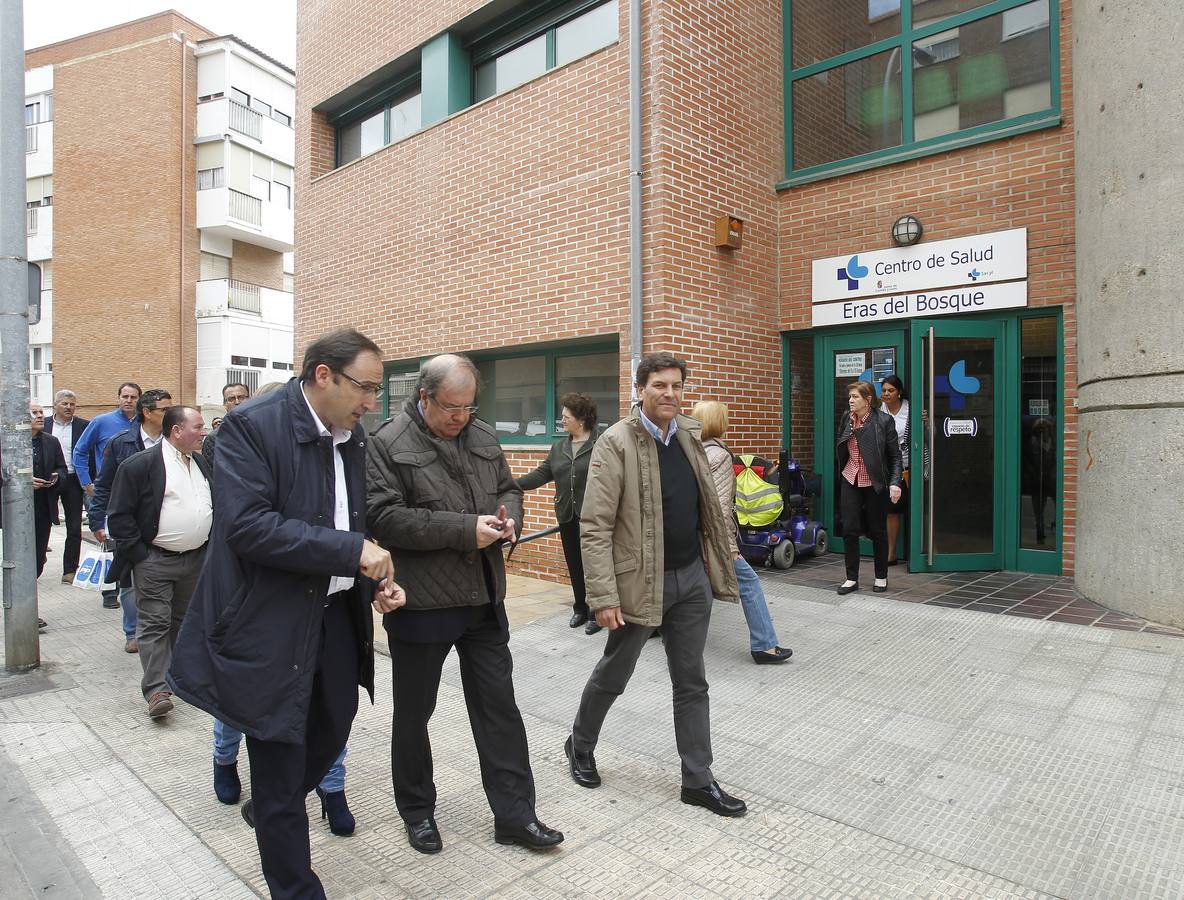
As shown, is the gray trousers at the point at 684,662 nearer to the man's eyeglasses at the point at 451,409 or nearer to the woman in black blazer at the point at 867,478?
the man's eyeglasses at the point at 451,409

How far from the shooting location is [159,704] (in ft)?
14.6

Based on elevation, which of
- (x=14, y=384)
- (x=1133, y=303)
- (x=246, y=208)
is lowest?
(x=14, y=384)

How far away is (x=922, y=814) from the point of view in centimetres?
329

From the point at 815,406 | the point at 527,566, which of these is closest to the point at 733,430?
the point at 815,406

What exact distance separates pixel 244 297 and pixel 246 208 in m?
3.27

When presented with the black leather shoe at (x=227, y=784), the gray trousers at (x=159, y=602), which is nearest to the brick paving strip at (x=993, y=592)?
the gray trousers at (x=159, y=602)

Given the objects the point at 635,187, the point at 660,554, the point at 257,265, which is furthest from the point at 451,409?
the point at 257,265

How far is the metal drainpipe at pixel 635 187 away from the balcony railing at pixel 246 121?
88.2 ft

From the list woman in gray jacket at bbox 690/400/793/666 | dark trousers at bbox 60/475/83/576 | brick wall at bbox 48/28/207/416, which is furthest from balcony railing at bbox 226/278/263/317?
woman in gray jacket at bbox 690/400/793/666

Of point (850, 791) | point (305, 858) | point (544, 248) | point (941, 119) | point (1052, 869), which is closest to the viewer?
point (305, 858)

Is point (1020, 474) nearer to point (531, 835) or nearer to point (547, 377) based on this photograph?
point (547, 377)

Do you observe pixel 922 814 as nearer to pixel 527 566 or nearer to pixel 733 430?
pixel 733 430

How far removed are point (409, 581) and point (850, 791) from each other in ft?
7.06

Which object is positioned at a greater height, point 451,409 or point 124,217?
point 124,217
